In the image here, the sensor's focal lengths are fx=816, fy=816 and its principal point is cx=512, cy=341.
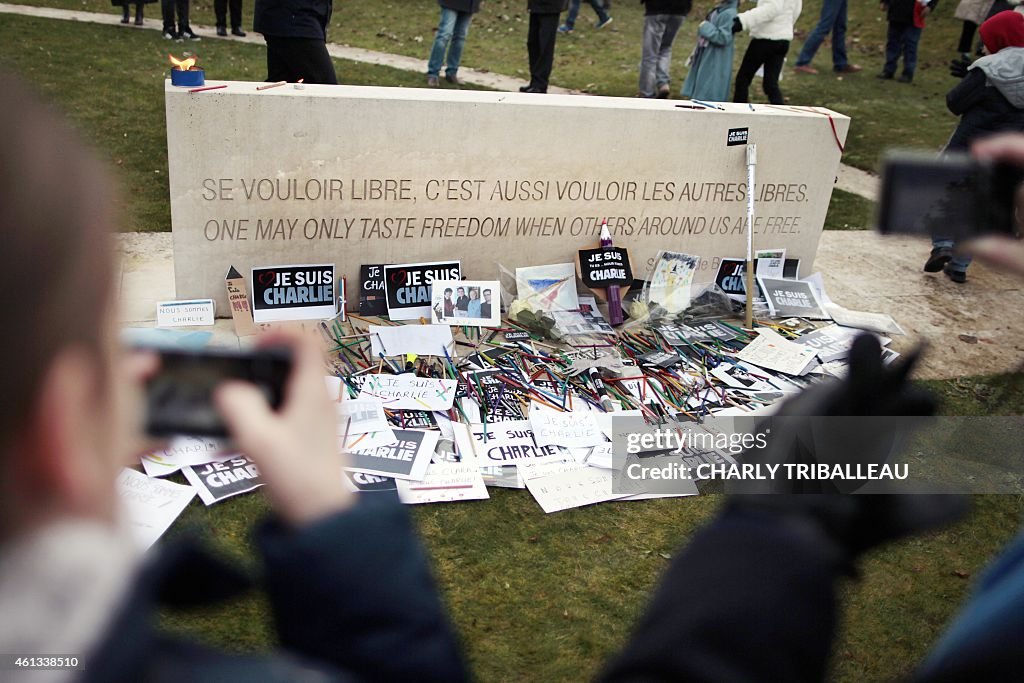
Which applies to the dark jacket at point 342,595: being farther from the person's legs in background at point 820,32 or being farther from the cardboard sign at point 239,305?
the person's legs in background at point 820,32

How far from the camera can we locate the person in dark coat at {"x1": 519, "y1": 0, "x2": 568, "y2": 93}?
28.5 feet

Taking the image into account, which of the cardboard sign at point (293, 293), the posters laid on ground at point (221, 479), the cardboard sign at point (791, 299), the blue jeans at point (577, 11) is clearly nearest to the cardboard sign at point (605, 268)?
the cardboard sign at point (791, 299)

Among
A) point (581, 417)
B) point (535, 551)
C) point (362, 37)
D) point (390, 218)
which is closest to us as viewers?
point (535, 551)

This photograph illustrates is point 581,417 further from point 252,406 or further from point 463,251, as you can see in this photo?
point 252,406

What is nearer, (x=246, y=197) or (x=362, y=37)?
(x=246, y=197)

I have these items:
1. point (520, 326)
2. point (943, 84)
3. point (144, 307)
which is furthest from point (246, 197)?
point (943, 84)

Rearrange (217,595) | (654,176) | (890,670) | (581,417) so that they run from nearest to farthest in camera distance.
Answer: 1. (217,595)
2. (890,670)
3. (581,417)
4. (654,176)

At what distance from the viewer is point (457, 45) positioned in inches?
379

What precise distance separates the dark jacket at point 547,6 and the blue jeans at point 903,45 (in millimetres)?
6477

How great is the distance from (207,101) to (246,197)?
20.0 inches

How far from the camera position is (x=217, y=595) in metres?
0.71

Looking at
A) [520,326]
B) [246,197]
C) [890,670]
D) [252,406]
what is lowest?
[890,670]

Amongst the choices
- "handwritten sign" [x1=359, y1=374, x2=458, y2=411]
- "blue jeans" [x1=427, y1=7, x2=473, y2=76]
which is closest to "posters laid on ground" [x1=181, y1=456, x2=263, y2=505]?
"handwritten sign" [x1=359, y1=374, x2=458, y2=411]

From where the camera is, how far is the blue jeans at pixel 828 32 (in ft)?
38.7
